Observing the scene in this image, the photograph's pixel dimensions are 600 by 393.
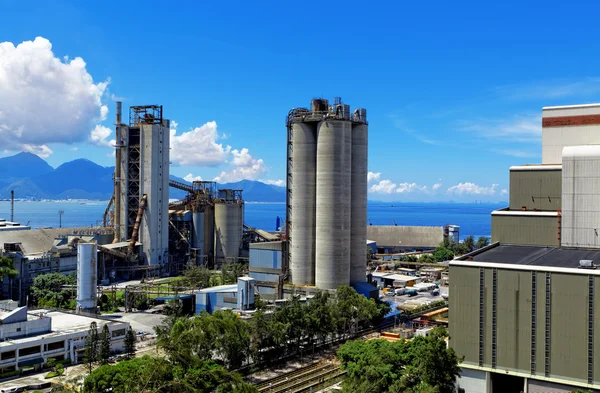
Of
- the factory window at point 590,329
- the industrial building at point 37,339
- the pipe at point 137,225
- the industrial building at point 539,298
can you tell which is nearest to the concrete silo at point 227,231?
the pipe at point 137,225

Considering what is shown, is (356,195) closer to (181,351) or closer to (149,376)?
(181,351)

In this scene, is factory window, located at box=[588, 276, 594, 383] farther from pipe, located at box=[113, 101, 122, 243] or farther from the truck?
pipe, located at box=[113, 101, 122, 243]

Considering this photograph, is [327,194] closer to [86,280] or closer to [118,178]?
[86,280]

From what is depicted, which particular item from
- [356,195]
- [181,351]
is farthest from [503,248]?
[181,351]

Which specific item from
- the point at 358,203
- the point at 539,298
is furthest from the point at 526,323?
the point at 358,203

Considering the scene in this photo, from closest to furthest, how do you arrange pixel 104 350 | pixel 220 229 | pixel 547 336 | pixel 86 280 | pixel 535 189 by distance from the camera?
pixel 547 336 → pixel 104 350 → pixel 535 189 → pixel 86 280 → pixel 220 229

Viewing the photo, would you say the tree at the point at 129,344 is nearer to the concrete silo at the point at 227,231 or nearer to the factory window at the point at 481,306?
the factory window at the point at 481,306

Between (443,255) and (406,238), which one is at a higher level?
(406,238)
